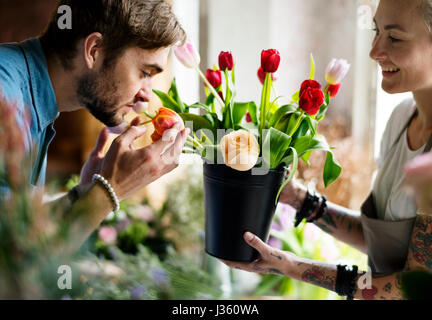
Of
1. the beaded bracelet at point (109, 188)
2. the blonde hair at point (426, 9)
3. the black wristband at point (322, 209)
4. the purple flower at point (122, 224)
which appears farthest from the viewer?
the purple flower at point (122, 224)

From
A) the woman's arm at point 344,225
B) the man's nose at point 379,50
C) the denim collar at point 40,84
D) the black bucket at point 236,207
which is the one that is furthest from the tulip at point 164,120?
the woman's arm at point 344,225

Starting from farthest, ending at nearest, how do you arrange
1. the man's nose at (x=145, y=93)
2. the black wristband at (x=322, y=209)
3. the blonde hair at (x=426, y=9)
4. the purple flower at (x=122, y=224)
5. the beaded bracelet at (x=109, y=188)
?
1. the purple flower at (x=122, y=224)
2. the black wristband at (x=322, y=209)
3. the man's nose at (x=145, y=93)
4. the blonde hair at (x=426, y=9)
5. the beaded bracelet at (x=109, y=188)

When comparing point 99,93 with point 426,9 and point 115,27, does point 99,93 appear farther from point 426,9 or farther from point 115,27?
point 426,9

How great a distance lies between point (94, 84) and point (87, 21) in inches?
4.2

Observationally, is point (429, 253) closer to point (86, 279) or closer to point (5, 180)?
point (86, 279)

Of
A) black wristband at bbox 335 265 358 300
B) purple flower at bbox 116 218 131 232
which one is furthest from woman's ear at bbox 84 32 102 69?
purple flower at bbox 116 218 131 232

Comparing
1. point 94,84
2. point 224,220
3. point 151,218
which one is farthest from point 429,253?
point 151,218

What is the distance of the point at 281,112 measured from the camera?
728 millimetres

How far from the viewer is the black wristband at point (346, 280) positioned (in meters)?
0.79

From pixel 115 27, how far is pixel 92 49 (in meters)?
0.05

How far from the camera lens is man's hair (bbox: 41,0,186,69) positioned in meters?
0.74

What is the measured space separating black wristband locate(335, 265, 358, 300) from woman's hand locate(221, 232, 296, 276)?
0.28 ft

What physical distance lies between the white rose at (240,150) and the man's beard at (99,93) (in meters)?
0.27

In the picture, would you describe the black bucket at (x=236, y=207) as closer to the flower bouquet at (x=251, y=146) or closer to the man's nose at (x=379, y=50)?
the flower bouquet at (x=251, y=146)
